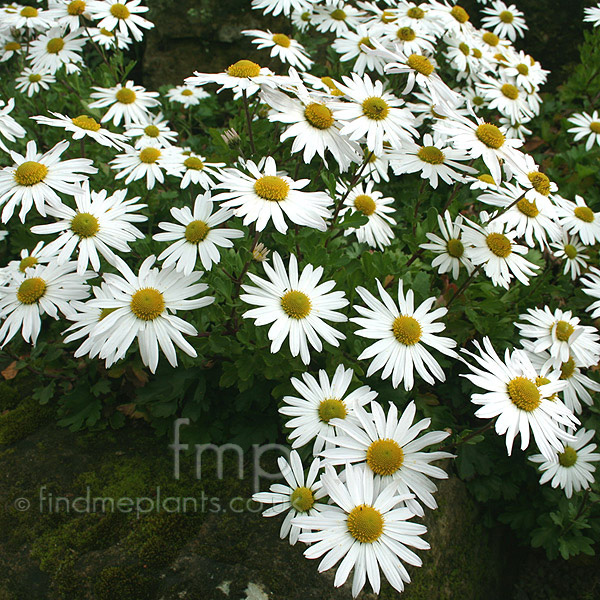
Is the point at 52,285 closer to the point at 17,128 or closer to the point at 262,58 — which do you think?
the point at 17,128

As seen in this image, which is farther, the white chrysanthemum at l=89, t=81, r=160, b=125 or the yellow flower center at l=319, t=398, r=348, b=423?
the white chrysanthemum at l=89, t=81, r=160, b=125

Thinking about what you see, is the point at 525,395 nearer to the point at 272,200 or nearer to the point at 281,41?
the point at 272,200

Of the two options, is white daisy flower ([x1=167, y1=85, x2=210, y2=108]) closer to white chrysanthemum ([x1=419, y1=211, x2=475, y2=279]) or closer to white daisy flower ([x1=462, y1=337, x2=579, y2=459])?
white chrysanthemum ([x1=419, y1=211, x2=475, y2=279])

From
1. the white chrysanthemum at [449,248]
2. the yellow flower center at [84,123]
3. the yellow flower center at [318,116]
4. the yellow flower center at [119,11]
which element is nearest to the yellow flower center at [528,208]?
the white chrysanthemum at [449,248]

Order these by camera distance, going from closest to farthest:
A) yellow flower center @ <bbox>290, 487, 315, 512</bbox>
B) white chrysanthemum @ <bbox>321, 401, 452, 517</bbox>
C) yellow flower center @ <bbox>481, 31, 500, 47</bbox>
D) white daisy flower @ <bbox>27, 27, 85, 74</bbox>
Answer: white chrysanthemum @ <bbox>321, 401, 452, 517</bbox>
yellow flower center @ <bbox>290, 487, 315, 512</bbox>
white daisy flower @ <bbox>27, 27, 85, 74</bbox>
yellow flower center @ <bbox>481, 31, 500, 47</bbox>

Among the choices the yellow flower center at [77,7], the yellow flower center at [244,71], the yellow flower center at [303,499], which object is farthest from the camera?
the yellow flower center at [77,7]

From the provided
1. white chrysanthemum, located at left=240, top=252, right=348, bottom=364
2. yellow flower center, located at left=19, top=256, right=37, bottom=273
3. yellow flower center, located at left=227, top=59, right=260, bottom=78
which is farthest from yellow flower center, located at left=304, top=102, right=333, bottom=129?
yellow flower center, located at left=19, top=256, right=37, bottom=273

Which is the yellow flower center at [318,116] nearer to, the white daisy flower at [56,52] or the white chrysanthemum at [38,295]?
the white chrysanthemum at [38,295]
